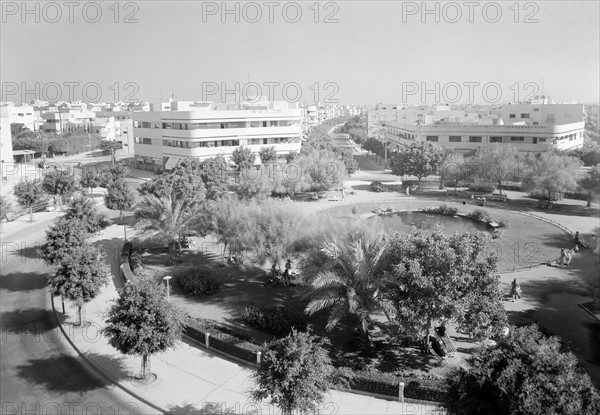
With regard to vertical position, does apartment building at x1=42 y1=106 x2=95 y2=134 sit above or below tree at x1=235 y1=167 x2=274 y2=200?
above

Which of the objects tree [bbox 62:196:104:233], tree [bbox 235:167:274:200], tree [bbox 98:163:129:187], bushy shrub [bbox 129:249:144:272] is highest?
tree [bbox 98:163:129:187]

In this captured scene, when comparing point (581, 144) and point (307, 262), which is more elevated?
point (581, 144)

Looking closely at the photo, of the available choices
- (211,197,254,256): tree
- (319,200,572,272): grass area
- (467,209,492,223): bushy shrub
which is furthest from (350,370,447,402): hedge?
(467,209,492,223): bushy shrub

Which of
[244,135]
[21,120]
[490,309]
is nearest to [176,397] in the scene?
[490,309]

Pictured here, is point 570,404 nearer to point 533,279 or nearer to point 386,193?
point 533,279

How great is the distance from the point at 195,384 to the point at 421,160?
39.3m

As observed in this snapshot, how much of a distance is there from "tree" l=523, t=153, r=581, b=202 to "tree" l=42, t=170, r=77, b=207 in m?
36.3

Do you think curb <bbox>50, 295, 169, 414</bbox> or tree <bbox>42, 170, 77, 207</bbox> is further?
tree <bbox>42, 170, 77, 207</bbox>

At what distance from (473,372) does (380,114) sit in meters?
117

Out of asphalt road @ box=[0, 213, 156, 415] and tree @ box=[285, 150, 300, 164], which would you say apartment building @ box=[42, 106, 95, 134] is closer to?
tree @ box=[285, 150, 300, 164]

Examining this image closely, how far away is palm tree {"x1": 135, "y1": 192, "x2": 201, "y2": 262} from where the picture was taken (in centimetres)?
2533

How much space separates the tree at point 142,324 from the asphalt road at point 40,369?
1.46 m

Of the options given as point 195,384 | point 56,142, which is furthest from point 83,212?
point 56,142

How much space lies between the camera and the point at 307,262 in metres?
20.0
